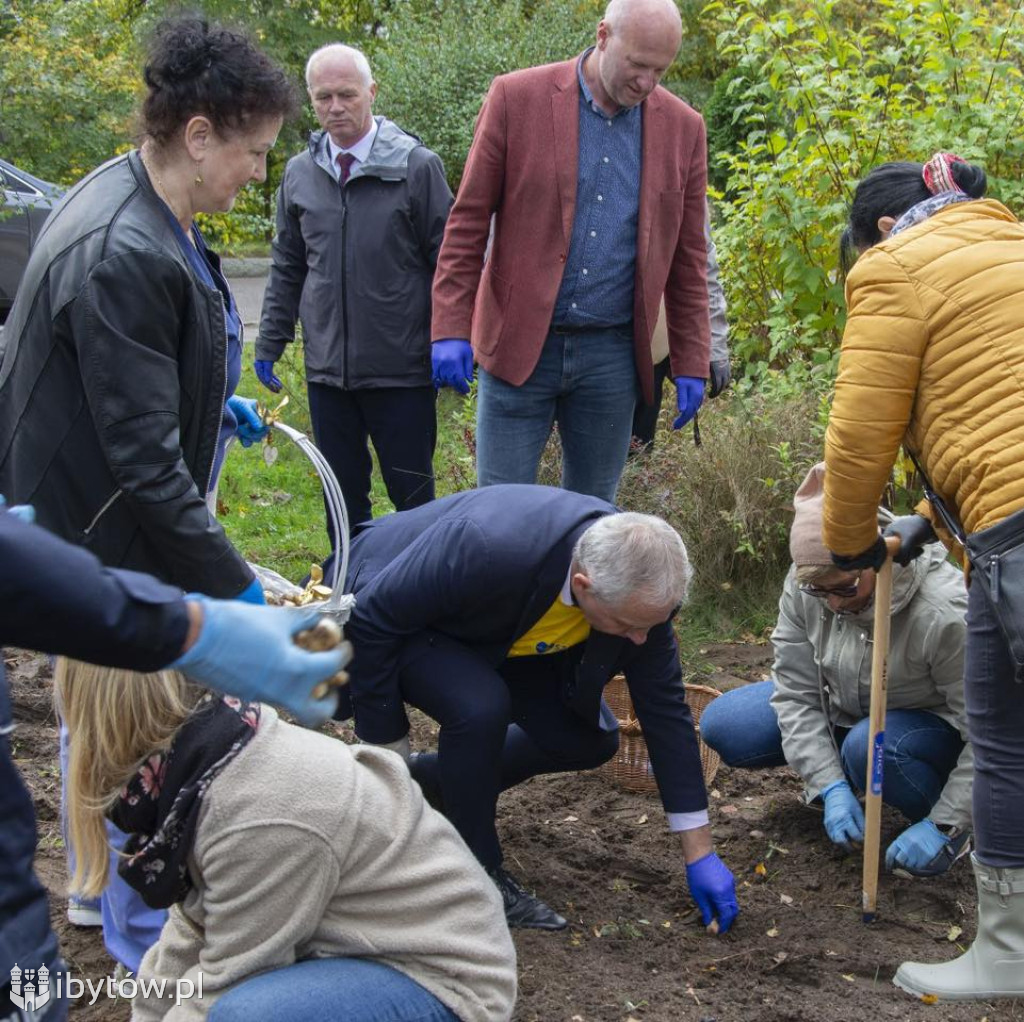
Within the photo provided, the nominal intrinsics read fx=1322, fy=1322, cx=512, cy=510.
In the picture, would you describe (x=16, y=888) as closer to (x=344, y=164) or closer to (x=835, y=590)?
(x=835, y=590)

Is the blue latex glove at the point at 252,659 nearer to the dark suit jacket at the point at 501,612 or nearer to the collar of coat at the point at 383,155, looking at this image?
the dark suit jacket at the point at 501,612

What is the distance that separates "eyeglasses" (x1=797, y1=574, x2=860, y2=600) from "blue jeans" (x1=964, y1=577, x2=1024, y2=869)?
0.40 metres

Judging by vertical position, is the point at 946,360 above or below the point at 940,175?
below

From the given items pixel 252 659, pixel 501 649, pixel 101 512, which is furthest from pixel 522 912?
pixel 252 659

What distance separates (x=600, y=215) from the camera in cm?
388

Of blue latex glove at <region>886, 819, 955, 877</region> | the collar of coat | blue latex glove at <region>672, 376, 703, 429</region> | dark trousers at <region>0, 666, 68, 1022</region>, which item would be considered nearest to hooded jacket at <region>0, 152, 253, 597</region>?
dark trousers at <region>0, 666, 68, 1022</region>

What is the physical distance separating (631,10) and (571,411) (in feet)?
3.83

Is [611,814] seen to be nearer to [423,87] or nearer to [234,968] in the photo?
[234,968]

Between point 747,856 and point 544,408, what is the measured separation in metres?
1.44

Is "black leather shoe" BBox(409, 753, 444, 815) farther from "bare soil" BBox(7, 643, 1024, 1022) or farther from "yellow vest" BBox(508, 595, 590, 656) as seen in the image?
"yellow vest" BBox(508, 595, 590, 656)

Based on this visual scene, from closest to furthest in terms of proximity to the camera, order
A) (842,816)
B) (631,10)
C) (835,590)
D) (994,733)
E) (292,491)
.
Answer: (994,733) < (835,590) < (842,816) < (631,10) < (292,491)

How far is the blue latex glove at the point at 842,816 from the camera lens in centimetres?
326

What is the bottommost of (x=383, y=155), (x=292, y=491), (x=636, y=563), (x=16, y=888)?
(x=292, y=491)

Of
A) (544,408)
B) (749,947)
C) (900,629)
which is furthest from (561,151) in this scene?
(749,947)
